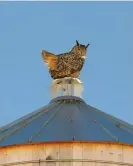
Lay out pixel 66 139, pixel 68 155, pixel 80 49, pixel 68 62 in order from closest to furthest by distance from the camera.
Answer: pixel 68 155
pixel 66 139
pixel 68 62
pixel 80 49

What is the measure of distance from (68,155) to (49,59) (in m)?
10.1

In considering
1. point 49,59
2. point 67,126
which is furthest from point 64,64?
point 67,126

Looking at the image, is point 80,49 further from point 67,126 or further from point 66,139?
point 66,139

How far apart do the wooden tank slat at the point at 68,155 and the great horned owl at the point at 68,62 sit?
28.5 feet

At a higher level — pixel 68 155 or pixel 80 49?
pixel 80 49

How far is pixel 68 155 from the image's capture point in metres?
51.2

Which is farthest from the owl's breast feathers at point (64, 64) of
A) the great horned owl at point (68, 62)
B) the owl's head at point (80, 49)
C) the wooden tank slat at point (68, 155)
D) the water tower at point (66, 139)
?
the wooden tank slat at point (68, 155)

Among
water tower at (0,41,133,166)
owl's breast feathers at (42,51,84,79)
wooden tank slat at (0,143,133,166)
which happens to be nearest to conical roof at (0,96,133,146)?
water tower at (0,41,133,166)

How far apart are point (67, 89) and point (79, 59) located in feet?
7.24

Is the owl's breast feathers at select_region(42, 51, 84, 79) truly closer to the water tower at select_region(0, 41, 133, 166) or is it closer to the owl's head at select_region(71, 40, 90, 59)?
the owl's head at select_region(71, 40, 90, 59)

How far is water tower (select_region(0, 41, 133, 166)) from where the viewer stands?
51.2 m

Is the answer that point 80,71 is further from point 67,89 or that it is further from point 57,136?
point 57,136

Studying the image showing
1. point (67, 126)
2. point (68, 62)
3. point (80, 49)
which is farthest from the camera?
point (80, 49)

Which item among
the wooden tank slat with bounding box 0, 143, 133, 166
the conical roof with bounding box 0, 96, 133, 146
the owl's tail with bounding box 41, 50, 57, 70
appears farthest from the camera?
the owl's tail with bounding box 41, 50, 57, 70
